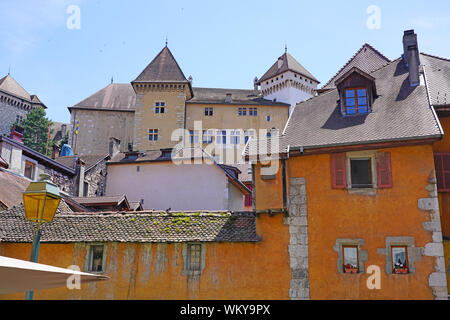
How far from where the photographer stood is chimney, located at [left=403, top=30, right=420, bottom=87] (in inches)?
631

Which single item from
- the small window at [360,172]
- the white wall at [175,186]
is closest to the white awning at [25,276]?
the small window at [360,172]

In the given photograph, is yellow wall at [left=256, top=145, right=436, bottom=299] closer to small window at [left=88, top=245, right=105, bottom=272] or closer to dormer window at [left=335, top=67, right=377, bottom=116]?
dormer window at [left=335, top=67, right=377, bottom=116]

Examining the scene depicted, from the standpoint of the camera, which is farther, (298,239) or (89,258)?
(89,258)

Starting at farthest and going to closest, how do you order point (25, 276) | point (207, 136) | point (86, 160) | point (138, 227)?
point (207, 136) → point (86, 160) → point (138, 227) → point (25, 276)

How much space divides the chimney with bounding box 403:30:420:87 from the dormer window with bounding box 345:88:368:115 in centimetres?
164

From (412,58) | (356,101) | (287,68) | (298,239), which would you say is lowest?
(298,239)

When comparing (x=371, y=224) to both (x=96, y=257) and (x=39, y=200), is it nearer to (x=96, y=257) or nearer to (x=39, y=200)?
(x=96, y=257)

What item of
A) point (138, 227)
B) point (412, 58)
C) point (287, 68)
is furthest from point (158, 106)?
point (412, 58)

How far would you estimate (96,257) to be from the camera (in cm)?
1543

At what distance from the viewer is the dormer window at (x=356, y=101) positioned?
1616cm

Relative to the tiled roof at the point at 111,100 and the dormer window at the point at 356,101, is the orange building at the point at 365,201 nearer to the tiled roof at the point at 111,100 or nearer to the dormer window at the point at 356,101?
the dormer window at the point at 356,101

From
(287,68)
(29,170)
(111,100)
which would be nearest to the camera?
(29,170)

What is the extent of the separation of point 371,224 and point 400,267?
1.44 meters
